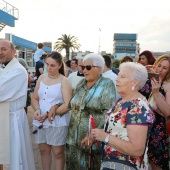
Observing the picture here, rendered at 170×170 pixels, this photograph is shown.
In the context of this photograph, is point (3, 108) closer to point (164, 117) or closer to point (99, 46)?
point (164, 117)

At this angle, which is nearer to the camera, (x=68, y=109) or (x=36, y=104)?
(x=68, y=109)

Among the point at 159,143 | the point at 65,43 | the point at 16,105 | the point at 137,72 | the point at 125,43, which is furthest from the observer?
the point at 125,43

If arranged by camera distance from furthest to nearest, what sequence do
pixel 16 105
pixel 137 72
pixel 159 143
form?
1. pixel 16 105
2. pixel 159 143
3. pixel 137 72

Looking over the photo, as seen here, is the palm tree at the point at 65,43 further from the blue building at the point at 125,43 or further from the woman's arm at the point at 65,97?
the blue building at the point at 125,43

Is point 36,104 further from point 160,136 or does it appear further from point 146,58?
point 146,58

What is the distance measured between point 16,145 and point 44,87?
2.77 feet

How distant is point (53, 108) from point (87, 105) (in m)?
0.57

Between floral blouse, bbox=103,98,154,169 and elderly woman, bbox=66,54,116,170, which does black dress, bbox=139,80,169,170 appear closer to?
elderly woman, bbox=66,54,116,170

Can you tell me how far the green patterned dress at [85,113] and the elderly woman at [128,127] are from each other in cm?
60

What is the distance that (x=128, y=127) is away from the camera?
1.94 m

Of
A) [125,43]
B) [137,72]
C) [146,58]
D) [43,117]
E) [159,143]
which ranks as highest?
[125,43]

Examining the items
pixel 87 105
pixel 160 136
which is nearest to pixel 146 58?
pixel 160 136

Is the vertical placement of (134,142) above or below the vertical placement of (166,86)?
below

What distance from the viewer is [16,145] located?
3131 mm
